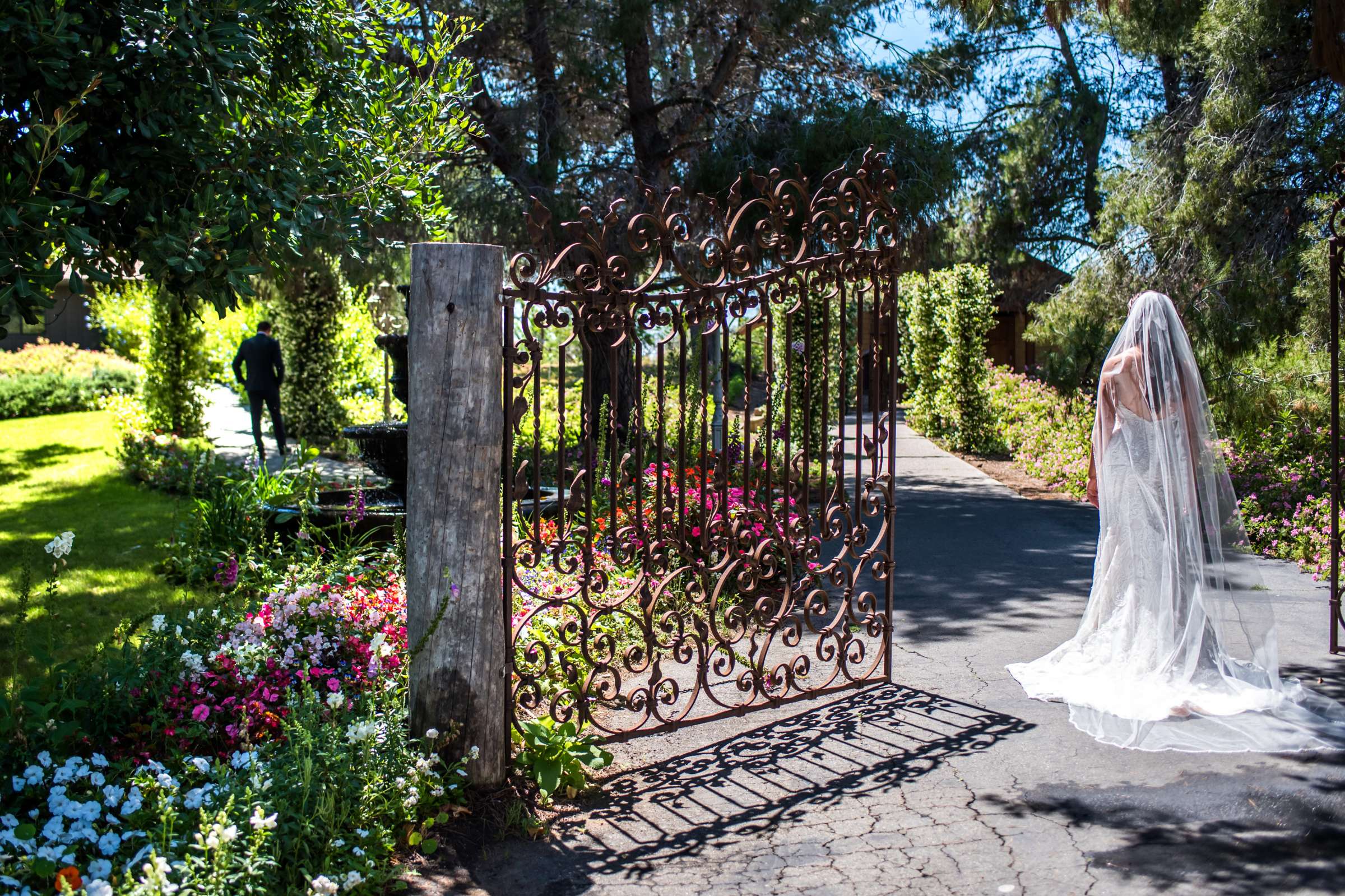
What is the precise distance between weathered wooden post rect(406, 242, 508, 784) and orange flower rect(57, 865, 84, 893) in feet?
4.59

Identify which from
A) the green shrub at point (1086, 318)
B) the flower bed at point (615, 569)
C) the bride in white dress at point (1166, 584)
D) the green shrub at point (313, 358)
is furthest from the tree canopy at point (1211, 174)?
the green shrub at point (313, 358)

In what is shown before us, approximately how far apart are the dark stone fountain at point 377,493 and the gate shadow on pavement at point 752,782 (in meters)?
3.46

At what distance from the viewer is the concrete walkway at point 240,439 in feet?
44.6

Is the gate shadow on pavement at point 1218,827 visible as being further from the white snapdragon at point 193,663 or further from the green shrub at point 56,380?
the green shrub at point 56,380

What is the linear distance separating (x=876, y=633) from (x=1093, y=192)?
18566 mm

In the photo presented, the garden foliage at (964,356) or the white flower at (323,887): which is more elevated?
the garden foliage at (964,356)

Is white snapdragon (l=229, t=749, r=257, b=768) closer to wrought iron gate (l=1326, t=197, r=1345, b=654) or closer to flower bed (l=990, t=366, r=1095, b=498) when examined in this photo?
wrought iron gate (l=1326, t=197, r=1345, b=654)

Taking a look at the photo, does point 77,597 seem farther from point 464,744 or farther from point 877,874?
point 877,874

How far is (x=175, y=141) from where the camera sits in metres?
4.65

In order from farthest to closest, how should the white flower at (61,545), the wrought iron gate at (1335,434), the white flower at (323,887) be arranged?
the wrought iron gate at (1335,434)
the white flower at (61,545)
the white flower at (323,887)

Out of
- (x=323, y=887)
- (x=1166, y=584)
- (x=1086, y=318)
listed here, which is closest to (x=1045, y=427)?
(x=1086, y=318)

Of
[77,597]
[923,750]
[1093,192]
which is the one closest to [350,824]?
[923,750]

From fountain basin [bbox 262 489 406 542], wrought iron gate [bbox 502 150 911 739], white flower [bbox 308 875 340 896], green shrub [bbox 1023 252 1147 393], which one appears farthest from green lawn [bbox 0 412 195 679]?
green shrub [bbox 1023 252 1147 393]

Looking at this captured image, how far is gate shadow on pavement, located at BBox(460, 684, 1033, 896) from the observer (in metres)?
3.84
